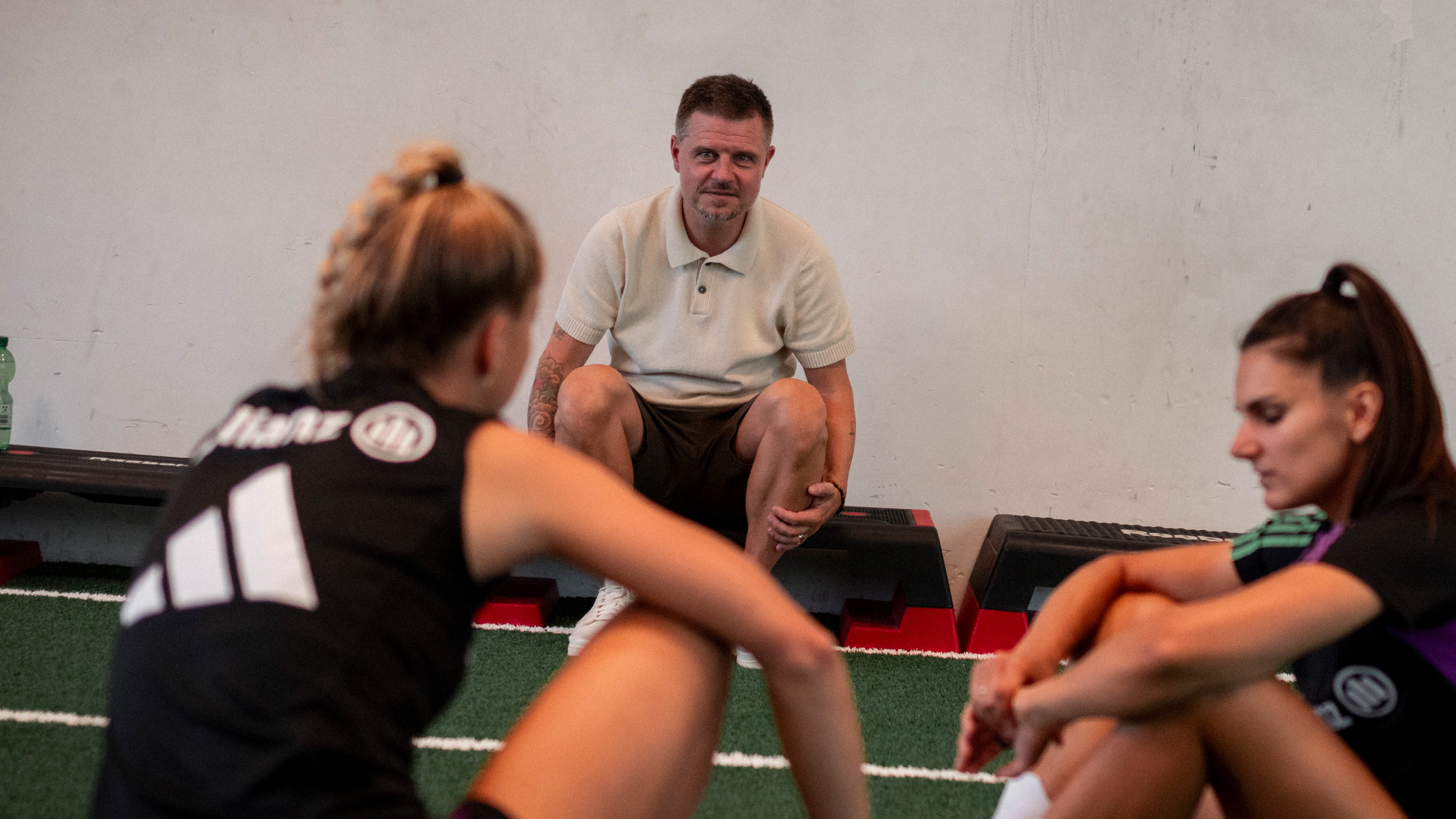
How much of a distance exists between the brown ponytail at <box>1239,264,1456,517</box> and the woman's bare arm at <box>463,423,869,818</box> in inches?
25.7

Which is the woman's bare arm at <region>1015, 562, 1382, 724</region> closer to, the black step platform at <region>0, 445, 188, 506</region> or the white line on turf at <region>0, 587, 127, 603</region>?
the black step platform at <region>0, 445, 188, 506</region>

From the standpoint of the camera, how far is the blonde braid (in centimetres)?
100

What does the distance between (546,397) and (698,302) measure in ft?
1.47

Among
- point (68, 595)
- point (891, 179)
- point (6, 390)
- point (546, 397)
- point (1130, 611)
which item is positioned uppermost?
point (891, 179)

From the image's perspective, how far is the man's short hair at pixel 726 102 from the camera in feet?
8.29

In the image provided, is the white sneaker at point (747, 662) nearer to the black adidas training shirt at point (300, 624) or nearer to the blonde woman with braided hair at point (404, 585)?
the blonde woman with braided hair at point (404, 585)

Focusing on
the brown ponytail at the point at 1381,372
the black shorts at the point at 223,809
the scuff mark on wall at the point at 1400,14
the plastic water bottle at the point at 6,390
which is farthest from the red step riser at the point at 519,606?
the scuff mark on wall at the point at 1400,14

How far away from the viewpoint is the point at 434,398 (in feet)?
3.19

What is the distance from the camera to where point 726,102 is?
2525mm

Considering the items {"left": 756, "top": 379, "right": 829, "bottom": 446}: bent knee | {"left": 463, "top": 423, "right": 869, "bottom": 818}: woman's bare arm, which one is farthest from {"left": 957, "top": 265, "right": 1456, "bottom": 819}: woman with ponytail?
{"left": 756, "top": 379, "right": 829, "bottom": 446}: bent knee

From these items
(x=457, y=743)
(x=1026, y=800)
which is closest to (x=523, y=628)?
(x=457, y=743)

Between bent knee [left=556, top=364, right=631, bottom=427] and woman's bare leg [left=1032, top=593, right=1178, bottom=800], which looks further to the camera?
bent knee [left=556, top=364, right=631, bottom=427]

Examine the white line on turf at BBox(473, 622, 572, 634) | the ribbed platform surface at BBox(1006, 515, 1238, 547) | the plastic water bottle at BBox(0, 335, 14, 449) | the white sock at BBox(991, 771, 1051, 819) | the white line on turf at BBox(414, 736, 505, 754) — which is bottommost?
the white line on turf at BBox(473, 622, 572, 634)

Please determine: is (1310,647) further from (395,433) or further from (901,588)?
(901,588)
